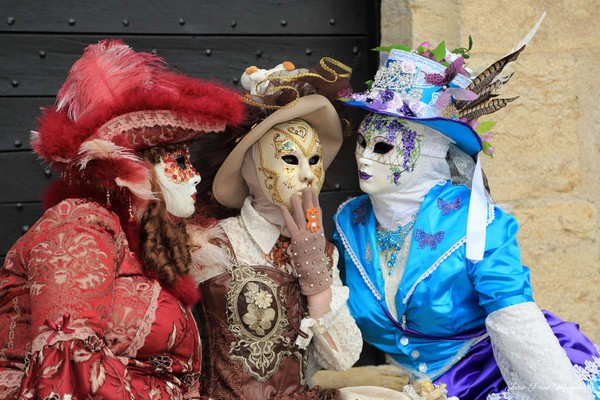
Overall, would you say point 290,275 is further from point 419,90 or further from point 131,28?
point 131,28

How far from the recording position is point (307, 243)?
2824mm

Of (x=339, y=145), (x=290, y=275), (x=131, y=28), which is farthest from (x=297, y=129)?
(x=131, y=28)

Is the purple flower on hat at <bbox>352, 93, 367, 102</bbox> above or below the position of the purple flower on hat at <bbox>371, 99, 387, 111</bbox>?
below

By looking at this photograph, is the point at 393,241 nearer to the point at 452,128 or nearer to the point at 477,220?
the point at 477,220

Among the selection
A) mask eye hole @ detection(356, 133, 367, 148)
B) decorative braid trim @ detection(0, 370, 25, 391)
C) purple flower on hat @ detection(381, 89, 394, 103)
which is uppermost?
purple flower on hat @ detection(381, 89, 394, 103)

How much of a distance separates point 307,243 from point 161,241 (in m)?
0.48

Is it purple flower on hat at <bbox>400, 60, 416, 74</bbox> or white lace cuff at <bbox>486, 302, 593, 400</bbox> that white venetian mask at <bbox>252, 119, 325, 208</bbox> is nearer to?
purple flower on hat at <bbox>400, 60, 416, 74</bbox>

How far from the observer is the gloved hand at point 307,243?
111 inches

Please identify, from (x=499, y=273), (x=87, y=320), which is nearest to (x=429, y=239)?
(x=499, y=273)

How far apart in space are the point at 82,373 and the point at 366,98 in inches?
56.3

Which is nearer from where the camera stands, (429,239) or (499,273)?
(499,273)

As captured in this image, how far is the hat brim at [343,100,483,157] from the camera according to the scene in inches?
118

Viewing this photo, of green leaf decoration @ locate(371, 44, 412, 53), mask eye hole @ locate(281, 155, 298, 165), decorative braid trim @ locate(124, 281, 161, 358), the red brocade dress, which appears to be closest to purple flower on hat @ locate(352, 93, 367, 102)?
green leaf decoration @ locate(371, 44, 412, 53)

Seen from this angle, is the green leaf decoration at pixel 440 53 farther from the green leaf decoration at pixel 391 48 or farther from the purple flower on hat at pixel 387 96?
the purple flower on hat at pixel 387 96
